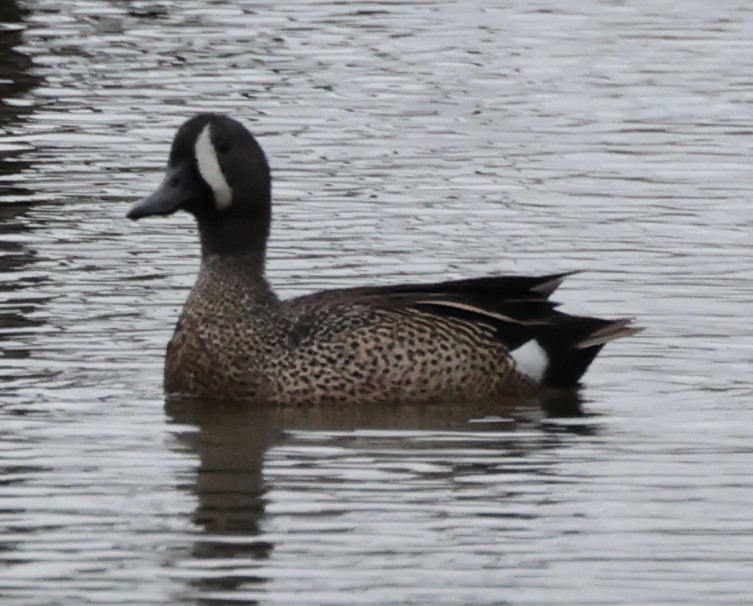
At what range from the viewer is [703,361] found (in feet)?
43.9

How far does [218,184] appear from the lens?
13.1 metres

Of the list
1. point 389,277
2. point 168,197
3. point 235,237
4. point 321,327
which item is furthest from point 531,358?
point 389,277

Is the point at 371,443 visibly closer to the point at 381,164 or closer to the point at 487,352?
the point at 487,352

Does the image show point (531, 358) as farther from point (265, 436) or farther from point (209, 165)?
point (209, 165)

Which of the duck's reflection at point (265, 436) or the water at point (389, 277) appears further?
the duck's reflection at point (265, 436)

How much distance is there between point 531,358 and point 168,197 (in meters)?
1.86

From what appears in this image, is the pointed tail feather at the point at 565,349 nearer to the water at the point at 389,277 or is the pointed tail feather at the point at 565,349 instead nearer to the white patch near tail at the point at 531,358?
the white patch near tail at the point at 531,358

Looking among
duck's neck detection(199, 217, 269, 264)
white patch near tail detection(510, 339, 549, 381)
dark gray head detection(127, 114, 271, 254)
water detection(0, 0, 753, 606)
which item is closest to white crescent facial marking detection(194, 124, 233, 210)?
dark gray head detection(127, 114, 271, 254)

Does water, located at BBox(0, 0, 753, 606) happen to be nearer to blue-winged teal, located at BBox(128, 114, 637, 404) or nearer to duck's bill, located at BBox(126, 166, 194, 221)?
blue-winged teal, located at BBox(128, 114, 637, 404)

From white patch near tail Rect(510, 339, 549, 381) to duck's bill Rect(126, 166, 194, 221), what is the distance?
1703 millimetres

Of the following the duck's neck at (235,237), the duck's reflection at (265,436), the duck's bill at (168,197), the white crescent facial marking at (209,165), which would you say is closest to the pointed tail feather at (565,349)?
the duck's reflection at (265,436)

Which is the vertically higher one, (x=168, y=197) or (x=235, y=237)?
(x=168, y=197)

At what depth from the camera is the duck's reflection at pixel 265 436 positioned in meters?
10.6

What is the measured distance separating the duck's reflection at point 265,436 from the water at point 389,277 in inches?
0.9
